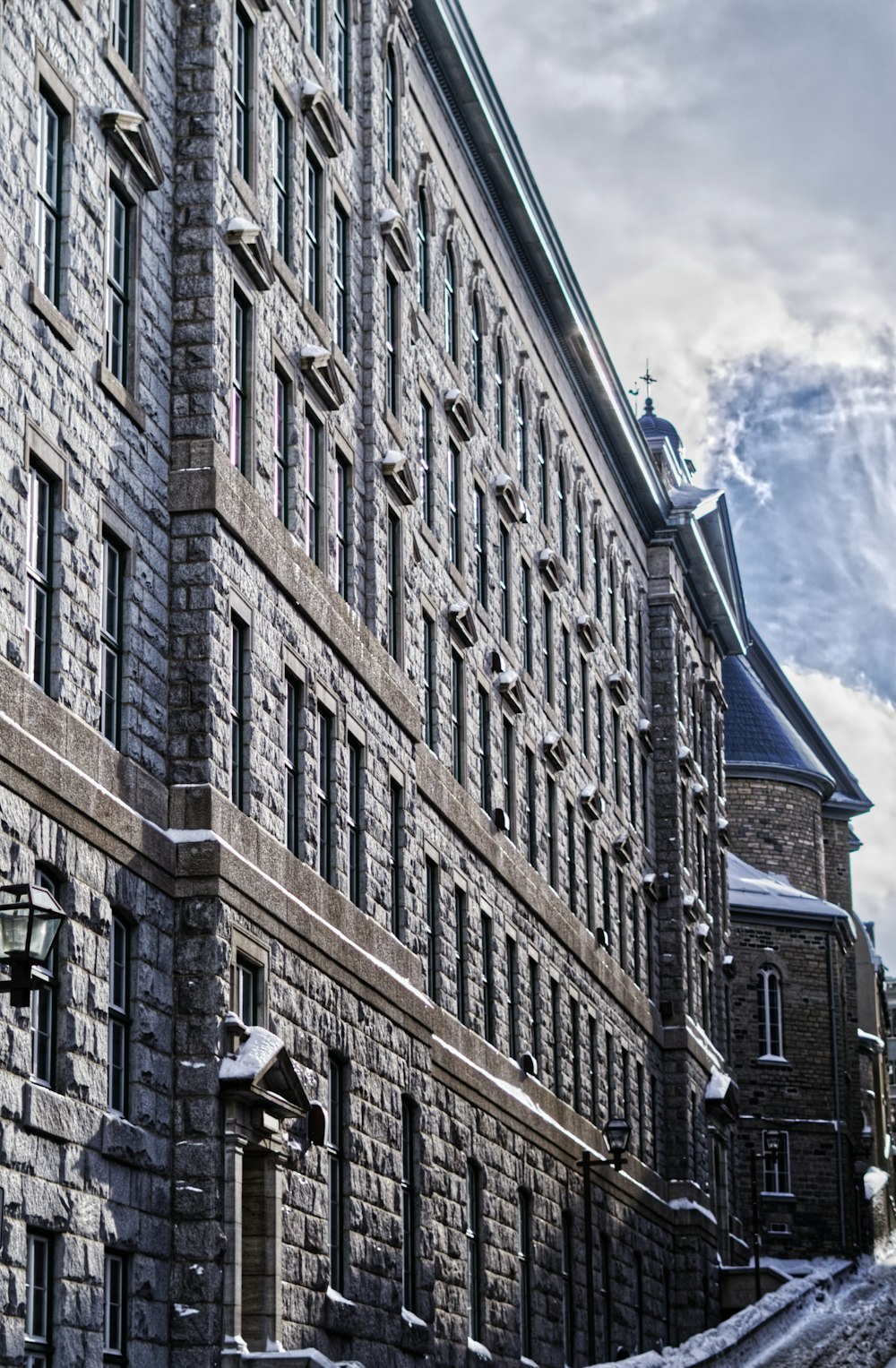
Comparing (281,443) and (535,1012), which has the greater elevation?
(281,443)

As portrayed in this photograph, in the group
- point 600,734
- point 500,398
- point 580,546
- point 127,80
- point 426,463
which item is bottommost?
point 127,80

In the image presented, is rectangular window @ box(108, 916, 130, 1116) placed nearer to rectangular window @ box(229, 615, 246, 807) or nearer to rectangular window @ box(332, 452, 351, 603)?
rectangular window @ box(229, 615, 246, 807)

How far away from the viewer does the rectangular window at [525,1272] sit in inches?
1513

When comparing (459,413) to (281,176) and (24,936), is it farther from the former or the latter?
(24,936)

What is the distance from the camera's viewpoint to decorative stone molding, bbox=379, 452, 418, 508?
32.7 metres

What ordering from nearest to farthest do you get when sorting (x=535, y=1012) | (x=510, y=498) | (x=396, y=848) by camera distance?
1. (x=396, y=848)
2. (x=535, y=1012)
3. (x=510, y=498)

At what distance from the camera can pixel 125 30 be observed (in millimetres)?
25297

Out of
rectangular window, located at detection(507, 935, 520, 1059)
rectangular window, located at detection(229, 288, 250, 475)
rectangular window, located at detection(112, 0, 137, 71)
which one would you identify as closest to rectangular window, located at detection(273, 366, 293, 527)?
rectangular window, located at detection(229, 288, 250, 475)

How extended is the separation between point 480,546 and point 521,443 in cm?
523

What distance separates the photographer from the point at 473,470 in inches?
1606

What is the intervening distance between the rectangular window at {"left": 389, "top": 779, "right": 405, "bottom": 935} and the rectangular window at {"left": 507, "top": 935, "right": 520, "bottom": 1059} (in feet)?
28.6

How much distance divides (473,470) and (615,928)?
14613 millimetres

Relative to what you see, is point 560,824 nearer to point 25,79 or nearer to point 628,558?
point 628,558

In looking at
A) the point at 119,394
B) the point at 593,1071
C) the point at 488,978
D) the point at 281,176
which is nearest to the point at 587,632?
the point at 593,1071
